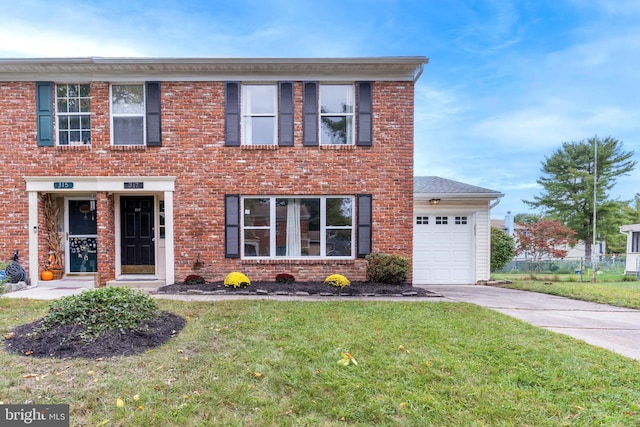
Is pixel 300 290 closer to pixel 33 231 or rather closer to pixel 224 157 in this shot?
pixel 224 157

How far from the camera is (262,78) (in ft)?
25.6

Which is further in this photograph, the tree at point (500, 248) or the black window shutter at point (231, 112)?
the tree at point (500, 248)

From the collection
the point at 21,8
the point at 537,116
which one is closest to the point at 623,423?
the point at 21,8

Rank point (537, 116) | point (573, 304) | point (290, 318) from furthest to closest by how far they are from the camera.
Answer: point (537, 116) < point (573, 304) < point (290, 318)

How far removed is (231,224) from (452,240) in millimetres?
6645

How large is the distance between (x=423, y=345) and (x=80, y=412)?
3.45 m

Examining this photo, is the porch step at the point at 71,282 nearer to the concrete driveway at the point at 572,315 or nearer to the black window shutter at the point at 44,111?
the black window shutter at the point at 44,111

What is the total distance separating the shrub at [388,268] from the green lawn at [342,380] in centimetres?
308

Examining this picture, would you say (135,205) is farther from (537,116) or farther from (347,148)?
(537,116)

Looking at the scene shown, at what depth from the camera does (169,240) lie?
7816 mm

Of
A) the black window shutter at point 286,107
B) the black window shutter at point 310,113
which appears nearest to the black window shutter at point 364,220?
the black window shutter at point 310,113

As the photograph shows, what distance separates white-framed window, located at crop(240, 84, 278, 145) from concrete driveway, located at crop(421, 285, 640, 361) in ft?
19.4

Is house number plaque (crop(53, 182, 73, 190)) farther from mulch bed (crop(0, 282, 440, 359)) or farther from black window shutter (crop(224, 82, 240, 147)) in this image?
mulch bed (crop(0, 282, 440, 359))

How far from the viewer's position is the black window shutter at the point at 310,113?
785 centimetres
